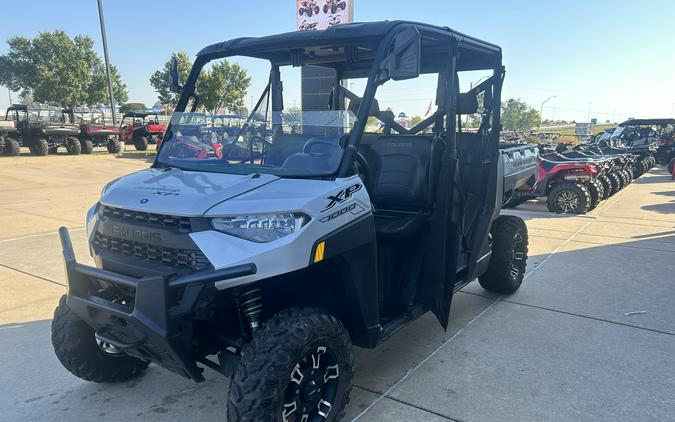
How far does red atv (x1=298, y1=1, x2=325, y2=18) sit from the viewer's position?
599 inches

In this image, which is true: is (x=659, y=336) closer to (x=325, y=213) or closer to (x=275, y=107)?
(x=325, y=213)

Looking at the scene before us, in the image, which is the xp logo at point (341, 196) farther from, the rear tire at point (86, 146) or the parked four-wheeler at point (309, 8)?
the rear tire at point (86, 146)

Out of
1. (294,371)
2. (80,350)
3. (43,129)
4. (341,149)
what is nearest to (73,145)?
(43,129)

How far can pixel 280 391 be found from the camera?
7.82 feet

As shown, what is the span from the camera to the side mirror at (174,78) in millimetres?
3697

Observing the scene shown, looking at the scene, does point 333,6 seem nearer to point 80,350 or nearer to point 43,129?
point 80,350

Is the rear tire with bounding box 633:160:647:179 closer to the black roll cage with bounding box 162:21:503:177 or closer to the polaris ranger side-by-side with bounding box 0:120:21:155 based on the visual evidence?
the black roll cage with bounding box 162:21:503:177

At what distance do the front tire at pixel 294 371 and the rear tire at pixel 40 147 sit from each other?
2292 cm

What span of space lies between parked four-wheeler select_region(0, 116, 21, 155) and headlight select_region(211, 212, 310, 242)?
22.5m

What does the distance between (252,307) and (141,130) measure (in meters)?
26.4

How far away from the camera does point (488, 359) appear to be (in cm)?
377

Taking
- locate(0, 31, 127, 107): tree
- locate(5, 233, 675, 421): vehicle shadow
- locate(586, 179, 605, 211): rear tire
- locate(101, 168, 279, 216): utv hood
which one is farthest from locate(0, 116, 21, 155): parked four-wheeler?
locate(0, 31, 127, 107): tree

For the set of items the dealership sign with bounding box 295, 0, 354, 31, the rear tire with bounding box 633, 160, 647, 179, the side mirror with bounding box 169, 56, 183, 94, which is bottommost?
the rear tire with bounding box 633, 160, 647, 179

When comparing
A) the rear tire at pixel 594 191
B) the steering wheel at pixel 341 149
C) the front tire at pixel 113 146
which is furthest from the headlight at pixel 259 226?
the front tire at pixel 113 146
